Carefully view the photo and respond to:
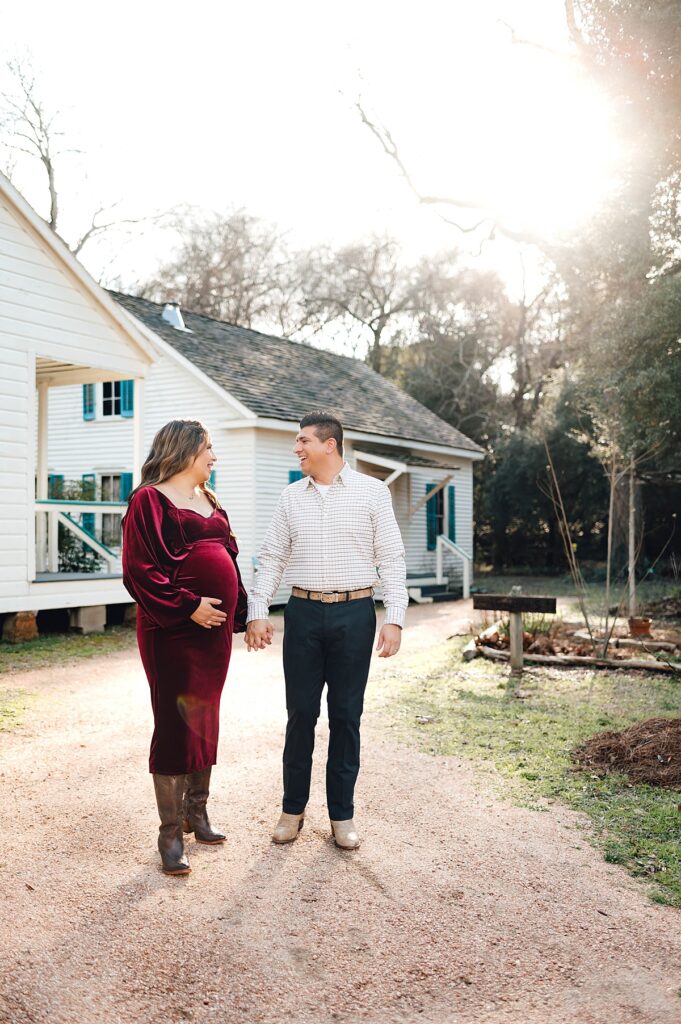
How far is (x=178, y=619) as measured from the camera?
3.78 meters

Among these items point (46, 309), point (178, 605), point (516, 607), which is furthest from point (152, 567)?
point (46, 309)

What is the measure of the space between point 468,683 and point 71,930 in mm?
5784

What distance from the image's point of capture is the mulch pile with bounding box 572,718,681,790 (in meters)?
5.35

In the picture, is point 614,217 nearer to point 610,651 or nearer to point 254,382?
point 610,651

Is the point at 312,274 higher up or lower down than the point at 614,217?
higher up

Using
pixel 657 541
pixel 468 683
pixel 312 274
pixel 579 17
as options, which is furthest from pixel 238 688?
pixel 312 274

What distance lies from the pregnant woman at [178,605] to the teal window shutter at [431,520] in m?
16.8

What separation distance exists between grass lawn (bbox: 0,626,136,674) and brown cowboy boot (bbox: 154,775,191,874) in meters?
5.45

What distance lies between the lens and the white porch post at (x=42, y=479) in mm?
12047

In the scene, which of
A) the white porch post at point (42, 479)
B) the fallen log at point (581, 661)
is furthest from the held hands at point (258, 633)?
the white porch post at point (42, 479)

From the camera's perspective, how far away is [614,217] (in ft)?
41.2

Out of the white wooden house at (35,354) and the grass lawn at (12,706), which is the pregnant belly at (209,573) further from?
the white wooden house at (35,354)

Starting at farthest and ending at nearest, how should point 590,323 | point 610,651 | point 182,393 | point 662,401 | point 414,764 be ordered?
point 182,393 → point 590,323 → point 662,401 → point 610,651 → point 414,764

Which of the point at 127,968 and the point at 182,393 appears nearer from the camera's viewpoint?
the point at 127,968
